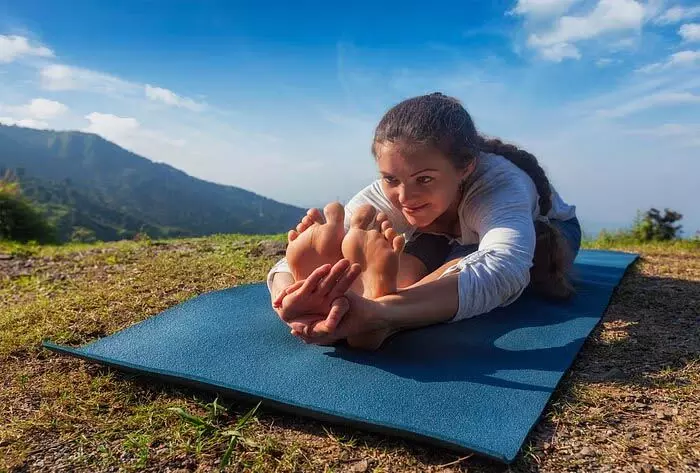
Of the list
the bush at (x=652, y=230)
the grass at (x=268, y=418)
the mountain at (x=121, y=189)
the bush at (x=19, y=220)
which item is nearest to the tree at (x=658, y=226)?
A: the bush at (x=652, y=230)

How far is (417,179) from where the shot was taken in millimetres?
2207

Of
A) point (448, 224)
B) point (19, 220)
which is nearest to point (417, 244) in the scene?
point (448, 224)

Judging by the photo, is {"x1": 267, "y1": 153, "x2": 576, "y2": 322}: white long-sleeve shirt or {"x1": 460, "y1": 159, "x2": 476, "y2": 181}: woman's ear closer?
{"x1": 267, "y1": 153, "x2": 576, "y2": 322}: white long-sleeve shirt

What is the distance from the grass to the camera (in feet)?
4.69

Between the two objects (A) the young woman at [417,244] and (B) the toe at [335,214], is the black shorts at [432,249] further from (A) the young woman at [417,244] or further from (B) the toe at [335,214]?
(B) the toe at [335,214]

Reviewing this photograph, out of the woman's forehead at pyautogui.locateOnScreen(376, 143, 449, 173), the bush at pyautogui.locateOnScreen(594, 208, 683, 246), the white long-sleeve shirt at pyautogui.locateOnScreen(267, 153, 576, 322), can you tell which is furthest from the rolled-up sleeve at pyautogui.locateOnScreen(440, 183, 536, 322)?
the bush at pyautogui.locateOnScreen(594, 208, 683, 246)

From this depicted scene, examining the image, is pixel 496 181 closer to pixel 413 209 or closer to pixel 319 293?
pixel 413 209

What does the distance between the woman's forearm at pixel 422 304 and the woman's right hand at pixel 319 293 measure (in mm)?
197

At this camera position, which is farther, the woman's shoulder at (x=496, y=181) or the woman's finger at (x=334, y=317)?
the woman's shoulder at (x=496, y=181)

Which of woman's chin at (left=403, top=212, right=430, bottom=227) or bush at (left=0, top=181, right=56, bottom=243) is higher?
woman's chin at (left=403, top=212, right=430, bottom=227)

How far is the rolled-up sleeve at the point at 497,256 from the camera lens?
6.73 ft

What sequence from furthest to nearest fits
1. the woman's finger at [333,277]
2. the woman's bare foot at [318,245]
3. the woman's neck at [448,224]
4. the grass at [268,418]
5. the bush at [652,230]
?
1. the bush at [652,230]
2. the woman's neck at [448,224]
3. the woman's bare foot at [318,245]
4. the woman's finger at [333,277]
5. the grass at [268,418]

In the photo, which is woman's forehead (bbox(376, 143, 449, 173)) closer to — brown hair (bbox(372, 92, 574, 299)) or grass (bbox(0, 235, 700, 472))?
brown hair (bbox(372, 92, 574, 299))

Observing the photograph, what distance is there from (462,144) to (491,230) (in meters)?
0.39
